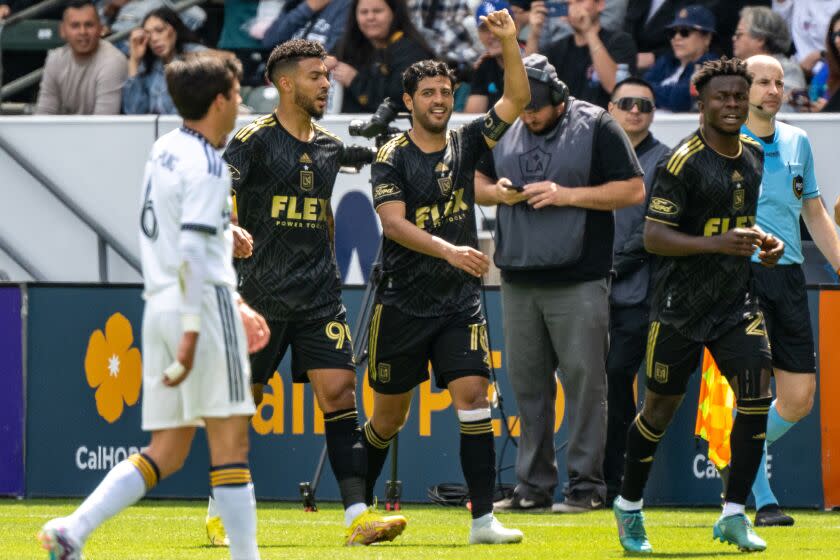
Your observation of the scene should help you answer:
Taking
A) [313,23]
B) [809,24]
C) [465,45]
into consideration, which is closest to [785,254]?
[809,24]

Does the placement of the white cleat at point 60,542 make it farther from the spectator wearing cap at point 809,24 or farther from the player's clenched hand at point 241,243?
the spectator wearing cap at point 809,24

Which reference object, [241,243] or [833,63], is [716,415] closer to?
[241,243]

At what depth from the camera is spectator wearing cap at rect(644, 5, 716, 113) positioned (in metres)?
12.4

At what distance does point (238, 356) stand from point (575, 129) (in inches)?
167

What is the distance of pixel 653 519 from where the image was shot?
9.52m

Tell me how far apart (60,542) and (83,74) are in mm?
8919

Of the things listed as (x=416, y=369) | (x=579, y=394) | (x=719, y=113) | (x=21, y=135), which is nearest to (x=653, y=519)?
(x=579, y=394)

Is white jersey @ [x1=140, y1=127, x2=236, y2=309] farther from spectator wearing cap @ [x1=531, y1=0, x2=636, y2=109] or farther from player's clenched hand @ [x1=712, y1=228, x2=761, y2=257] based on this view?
spectator wearing cap @ [x1=531, y1=0, x2=636, y2=109]

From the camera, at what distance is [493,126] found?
8359 mm

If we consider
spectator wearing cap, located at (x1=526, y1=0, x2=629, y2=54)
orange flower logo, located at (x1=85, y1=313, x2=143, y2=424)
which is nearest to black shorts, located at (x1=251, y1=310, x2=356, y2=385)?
orange flower logo, located at (x1=85, y1=313, x2=143, y2=424)

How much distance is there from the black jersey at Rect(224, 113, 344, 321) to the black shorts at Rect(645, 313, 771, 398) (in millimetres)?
1620

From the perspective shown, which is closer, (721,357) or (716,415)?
(721,357)

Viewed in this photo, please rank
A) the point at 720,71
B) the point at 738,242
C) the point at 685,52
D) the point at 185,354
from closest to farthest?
1. the point at 185,354
2. the point at 738,242
3. the point at 720,71
4. the point at 685,52

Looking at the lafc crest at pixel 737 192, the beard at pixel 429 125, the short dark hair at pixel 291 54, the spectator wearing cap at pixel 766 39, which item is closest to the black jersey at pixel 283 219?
the short dark hair at pixel 291 54
